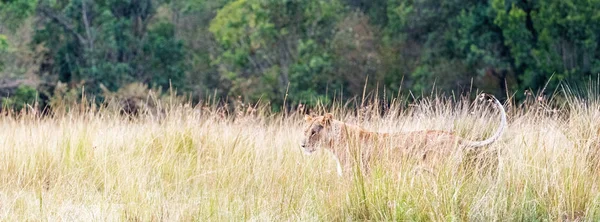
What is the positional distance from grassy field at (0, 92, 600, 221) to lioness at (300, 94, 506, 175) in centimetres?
9

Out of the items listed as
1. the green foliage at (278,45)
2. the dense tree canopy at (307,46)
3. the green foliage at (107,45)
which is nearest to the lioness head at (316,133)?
the dense tree canopy at (307,46)

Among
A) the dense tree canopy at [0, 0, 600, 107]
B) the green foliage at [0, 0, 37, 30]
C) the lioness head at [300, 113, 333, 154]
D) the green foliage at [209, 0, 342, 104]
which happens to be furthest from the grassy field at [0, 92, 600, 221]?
the green foliage at [209, 0, 342, 104]

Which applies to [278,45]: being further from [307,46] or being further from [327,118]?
[327,118]

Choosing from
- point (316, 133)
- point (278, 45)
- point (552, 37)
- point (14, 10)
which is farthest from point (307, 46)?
point (316, 133)

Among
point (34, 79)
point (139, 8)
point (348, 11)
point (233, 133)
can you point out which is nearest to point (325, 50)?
point (348, 11)

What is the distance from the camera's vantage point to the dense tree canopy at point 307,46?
2644 cm

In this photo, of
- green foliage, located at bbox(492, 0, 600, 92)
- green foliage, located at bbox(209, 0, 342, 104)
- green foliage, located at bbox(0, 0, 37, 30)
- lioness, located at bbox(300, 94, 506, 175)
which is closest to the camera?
lioness, located at bbox(300, 94, 506, 175)

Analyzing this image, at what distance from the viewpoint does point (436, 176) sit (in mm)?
5145

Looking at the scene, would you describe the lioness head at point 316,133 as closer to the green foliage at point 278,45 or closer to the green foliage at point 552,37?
the green foliage at point 552,37

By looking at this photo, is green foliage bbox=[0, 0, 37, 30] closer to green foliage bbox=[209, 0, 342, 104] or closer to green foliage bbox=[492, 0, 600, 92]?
green foliage bbox=[209, 0, 342, 104]

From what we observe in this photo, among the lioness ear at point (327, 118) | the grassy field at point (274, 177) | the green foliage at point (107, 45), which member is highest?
the lioness ear at point (327, 118)

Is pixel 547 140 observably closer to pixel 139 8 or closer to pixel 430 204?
pixel 430 204

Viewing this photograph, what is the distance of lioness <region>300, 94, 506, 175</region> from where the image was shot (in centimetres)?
566

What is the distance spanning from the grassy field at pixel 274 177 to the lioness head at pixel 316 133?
7 cm
